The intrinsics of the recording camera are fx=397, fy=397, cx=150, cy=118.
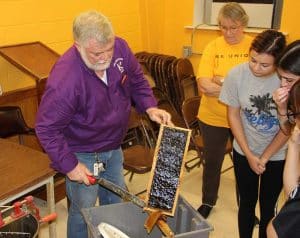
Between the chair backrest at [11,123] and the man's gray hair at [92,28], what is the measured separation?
4.93ft

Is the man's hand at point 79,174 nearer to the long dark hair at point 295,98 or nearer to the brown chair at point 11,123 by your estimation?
the long dark hair at point 295,98

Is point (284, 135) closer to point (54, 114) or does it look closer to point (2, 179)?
point (54, 114)

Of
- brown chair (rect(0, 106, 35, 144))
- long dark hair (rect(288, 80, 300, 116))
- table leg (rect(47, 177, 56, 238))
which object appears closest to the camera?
long dark hair (rect(288, 80, 300, 116))

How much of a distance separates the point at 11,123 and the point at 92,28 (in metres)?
1.59

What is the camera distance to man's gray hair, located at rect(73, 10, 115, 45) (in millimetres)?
1572

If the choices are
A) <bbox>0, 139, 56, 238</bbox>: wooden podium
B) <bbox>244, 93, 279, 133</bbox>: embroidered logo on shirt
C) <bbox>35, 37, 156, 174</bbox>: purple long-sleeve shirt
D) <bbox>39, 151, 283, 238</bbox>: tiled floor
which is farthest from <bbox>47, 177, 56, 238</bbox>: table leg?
<bbox>244, 93, 279, 133</bbox>: embroidered logo on shirt

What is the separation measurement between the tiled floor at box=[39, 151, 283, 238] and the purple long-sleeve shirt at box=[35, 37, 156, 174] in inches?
43.1

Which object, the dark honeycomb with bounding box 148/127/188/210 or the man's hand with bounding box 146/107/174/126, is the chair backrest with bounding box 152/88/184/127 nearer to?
the man's hand with bounding box 146/107/174/126

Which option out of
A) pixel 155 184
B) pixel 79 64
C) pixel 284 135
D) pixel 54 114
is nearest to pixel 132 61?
pixel 79 64

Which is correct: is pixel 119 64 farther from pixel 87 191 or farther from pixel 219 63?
pixel 219 63

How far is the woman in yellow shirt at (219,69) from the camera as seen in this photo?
2.44 metres

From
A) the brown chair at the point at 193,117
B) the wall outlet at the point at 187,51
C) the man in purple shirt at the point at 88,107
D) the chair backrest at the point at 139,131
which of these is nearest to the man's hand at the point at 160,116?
the man in purple shirt at the point at 88,107

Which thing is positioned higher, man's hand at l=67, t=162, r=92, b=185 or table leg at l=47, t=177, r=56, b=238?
man's hand at l=67, t=162, r=92, b=185

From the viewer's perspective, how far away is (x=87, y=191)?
192 cm
